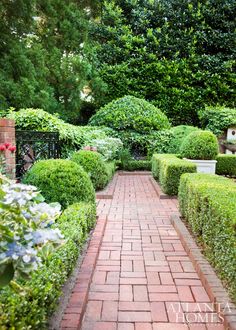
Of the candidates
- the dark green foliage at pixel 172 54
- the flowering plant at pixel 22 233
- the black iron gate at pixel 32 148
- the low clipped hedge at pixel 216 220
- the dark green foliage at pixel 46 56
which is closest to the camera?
the flowering plant at pixel 22 233

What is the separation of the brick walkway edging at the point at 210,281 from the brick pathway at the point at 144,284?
0.07 m

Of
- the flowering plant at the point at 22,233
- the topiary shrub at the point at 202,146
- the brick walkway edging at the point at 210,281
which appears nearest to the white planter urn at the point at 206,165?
the topiary shrub at the point at 202,146

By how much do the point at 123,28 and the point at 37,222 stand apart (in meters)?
15.2

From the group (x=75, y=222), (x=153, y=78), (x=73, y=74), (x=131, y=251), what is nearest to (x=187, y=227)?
(x=131, y=251)

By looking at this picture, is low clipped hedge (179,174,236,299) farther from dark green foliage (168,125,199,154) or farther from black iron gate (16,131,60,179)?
dark green foliage (168,125,199,154)

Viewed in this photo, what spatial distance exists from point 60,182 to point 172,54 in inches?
510

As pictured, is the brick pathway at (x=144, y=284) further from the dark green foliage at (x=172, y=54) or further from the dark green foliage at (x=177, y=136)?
the dark green foliage at (x=172, y=54)

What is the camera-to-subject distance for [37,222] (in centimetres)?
154

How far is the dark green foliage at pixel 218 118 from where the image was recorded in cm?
1378

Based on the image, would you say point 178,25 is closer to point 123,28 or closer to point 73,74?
point 123,28

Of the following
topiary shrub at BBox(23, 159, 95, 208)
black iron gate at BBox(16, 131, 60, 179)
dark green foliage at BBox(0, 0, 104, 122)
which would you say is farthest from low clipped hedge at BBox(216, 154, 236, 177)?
topiary shrub at BBox(23, 159, 95, 208)

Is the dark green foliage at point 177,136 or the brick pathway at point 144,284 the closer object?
the brick pathway at point 144,284

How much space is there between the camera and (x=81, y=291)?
2.51 metres

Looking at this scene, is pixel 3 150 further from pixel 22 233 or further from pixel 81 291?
pixel 22 233
